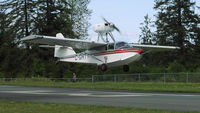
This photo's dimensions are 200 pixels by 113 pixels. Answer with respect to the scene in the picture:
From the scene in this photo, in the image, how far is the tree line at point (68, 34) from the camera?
57.7 meters

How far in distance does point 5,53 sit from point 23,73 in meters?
5.82

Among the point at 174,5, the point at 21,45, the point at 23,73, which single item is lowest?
the point at 23,73

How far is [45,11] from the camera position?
68.4 meters

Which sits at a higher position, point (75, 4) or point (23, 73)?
point (75, 4)

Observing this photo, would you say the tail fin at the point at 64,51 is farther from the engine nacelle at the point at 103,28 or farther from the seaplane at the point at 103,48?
the engine nacelle at the point at 103,28

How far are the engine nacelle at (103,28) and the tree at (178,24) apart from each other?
2185 centimetres

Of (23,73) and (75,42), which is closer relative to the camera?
(75,42)

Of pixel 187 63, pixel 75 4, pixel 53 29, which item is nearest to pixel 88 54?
pixel 187 63

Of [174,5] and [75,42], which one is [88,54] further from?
[174,5]

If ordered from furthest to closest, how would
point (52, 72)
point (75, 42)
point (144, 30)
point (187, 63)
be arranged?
point (144, 30), point (52, 72), point (187, 63), point (75, 42)

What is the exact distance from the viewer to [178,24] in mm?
58656

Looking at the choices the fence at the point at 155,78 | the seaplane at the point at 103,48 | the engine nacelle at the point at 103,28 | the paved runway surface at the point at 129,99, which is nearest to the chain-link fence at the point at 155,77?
the fence at the point at 155,78

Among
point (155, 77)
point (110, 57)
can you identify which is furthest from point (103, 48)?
point (155, 77)

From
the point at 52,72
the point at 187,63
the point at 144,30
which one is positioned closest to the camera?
the point at 187,63
